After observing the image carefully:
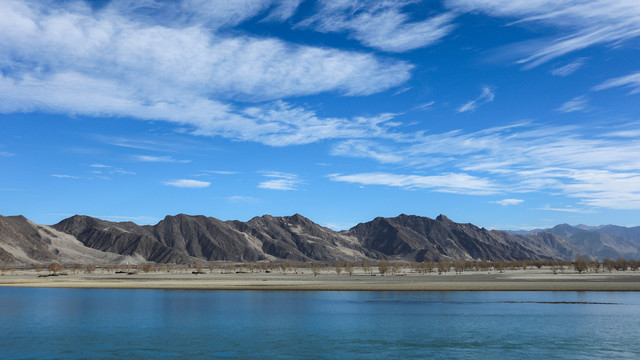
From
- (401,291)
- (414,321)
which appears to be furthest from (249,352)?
(401,291)

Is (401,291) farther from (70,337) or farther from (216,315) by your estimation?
(70,337)

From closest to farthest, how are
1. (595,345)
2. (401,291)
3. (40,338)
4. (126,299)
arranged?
(595,345), (40,338), (126,299), (401,291)

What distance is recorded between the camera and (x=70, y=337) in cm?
3916

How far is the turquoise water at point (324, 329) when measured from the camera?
33.6 m

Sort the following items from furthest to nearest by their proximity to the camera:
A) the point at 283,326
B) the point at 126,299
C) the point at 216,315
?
the point at 126,299
the point at 216,315
the point at 283,326

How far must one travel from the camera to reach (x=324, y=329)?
43.7 metres

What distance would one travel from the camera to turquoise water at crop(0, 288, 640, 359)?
110 ft

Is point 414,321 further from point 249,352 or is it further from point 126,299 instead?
point 126,299

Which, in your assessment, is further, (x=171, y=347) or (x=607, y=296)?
(x=607, y=296)

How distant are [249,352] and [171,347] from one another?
18.4 feet

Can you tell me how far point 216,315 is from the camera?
5359 cm

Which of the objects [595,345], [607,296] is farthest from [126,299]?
[607,296]

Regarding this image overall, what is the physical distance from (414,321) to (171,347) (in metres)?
22.4

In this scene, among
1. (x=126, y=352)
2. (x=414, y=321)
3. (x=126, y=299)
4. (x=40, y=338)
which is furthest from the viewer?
(x=126, y=299)
